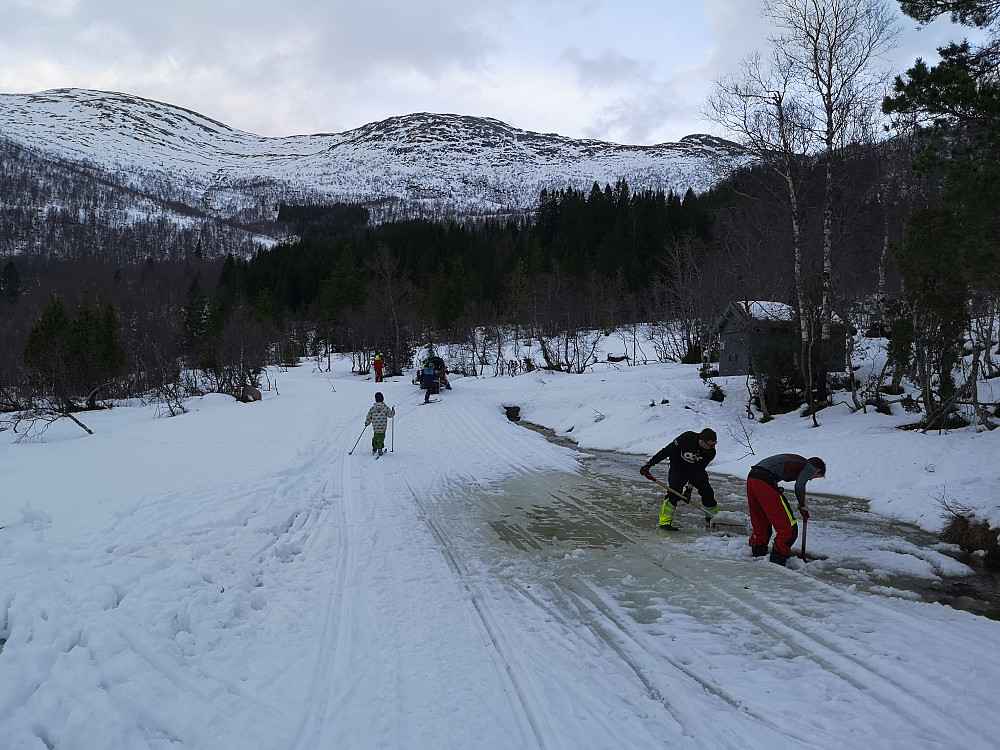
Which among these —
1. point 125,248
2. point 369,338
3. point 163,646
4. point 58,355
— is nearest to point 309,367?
point 369,338

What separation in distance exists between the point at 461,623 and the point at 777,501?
3979 millimetres

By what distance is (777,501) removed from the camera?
6.49m

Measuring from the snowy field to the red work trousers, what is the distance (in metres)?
0.26

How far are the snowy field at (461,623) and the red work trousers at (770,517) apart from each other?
10.2 inches

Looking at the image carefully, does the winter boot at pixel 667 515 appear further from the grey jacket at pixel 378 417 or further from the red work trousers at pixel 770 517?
the grey jacket at pixel 378 417

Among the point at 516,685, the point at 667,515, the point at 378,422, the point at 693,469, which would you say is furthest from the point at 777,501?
the point at 378,422

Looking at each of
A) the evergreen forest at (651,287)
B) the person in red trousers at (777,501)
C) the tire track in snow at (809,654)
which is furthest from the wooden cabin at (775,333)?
the tire track in snow at (809,654)

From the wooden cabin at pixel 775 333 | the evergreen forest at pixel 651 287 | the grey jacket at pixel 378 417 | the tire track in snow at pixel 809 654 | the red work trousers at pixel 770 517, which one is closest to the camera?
the tire track in snow at pixel 809 654

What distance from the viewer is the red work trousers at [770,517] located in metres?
6.44

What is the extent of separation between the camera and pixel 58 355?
2933 cm

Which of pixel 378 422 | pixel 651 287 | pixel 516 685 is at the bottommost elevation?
pixel 516 685

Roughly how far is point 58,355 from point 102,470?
78.2 ft

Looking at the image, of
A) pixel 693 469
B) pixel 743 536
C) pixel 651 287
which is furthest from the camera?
pixel 651 287

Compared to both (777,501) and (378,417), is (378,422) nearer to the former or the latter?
(378,417)
